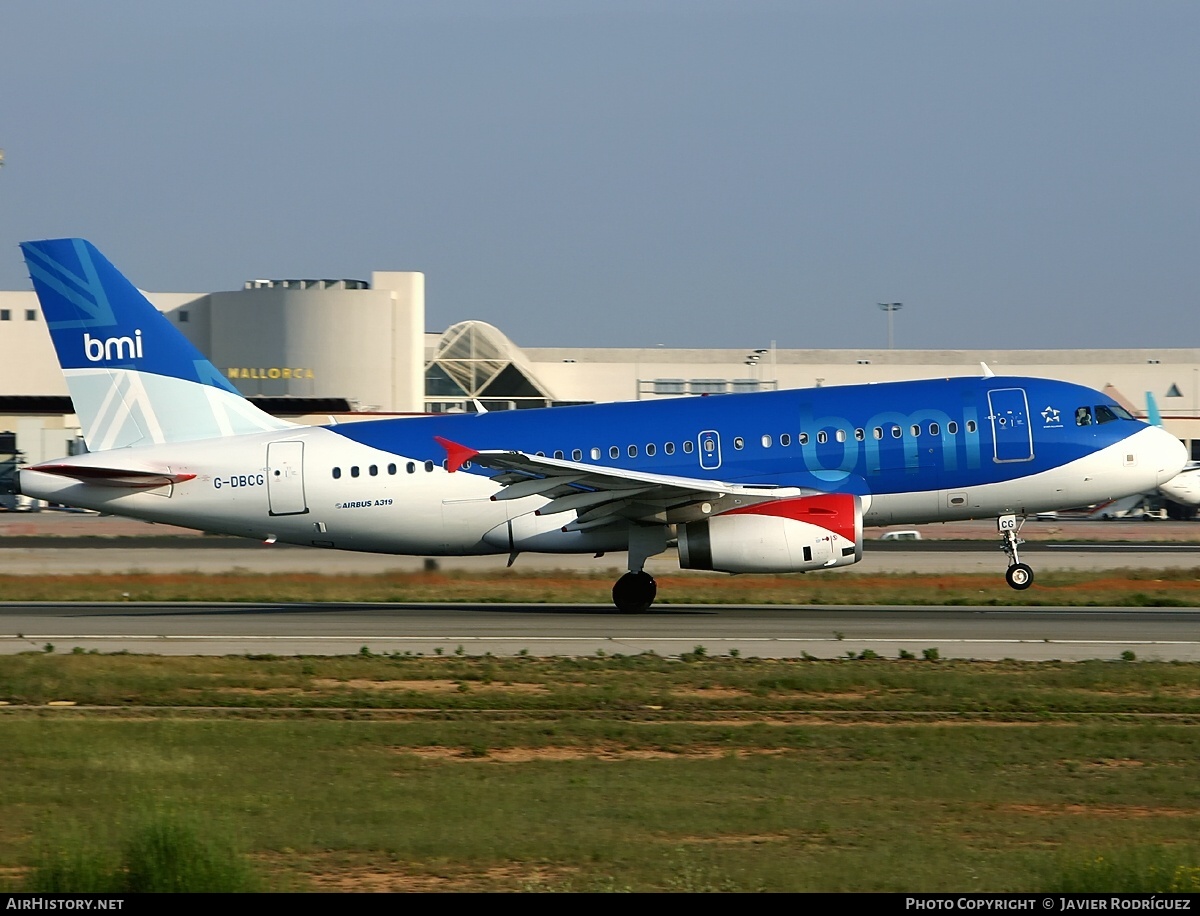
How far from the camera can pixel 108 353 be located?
2689cm

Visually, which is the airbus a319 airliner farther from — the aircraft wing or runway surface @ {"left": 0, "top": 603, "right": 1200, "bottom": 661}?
runway surface @ {"left": 0, "top": 603, "right": 1200, "bottom": 661}

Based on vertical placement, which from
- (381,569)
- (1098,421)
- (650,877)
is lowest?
(650,877)

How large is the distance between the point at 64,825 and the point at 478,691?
22.8 ft

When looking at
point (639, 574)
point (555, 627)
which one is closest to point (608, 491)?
point (639, 574)

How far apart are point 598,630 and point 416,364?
6738 centimetres

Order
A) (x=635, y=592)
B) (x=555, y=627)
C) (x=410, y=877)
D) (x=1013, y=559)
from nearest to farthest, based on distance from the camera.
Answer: (x=410, y=877) → (x=555, y=627) → (x=635, y=592) → (x=1013, y=559)

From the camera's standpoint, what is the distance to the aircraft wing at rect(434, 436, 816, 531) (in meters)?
23.9

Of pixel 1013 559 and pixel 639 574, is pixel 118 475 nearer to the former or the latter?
pixel 639 574

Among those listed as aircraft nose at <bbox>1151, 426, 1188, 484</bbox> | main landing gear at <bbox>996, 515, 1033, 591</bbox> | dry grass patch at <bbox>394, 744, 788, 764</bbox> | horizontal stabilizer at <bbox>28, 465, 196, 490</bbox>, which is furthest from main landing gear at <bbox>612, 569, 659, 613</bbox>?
dry grass patch at <bbox>394, 744, 788, 764</bbox>

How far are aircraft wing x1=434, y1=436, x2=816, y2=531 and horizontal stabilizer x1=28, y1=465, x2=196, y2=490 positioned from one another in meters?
5.69

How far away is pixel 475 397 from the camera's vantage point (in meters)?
88.7
